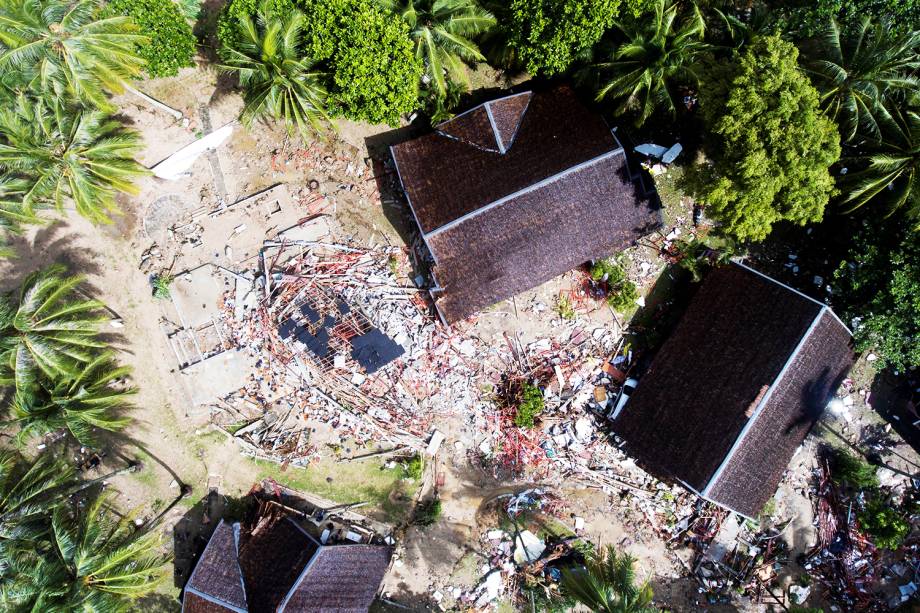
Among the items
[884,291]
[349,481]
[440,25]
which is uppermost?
[440,25]

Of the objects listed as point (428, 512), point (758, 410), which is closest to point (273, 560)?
point (428, 512)

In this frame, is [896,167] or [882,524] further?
[882,524]

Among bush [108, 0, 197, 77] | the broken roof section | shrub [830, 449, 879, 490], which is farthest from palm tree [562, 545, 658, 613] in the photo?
bush [108, 0, 197, 77]

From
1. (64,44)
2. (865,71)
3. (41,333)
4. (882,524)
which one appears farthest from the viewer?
(882,524)

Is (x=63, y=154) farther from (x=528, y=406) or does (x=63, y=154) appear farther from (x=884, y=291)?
(x=884, y=291)

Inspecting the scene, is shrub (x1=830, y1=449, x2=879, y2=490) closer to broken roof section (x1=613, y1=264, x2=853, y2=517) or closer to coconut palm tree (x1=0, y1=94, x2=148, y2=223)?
broken roof section (x1=613, y1=264, x2=853, y2=517)

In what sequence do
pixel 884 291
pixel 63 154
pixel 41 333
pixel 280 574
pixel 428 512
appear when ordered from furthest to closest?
1. pixel 428 512
2. pixel 280 574
3. pixel 884 291
4. pixel 41 333
5. pixel 63 154

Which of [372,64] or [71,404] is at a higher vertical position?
[372,64]

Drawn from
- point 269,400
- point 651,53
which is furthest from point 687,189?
point 269,400

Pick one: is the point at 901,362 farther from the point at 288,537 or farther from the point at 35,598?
the point at 35,598
